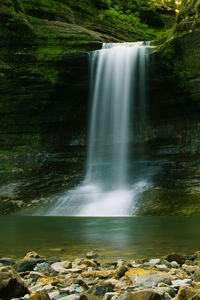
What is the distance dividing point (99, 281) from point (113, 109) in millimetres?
15509

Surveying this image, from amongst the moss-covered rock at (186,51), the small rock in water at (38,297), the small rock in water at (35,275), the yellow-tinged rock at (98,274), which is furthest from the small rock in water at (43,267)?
the moss-covered rock at (186,51)

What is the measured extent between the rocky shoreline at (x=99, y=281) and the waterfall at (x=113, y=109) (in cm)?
1223

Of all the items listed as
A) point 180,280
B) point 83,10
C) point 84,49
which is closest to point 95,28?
point 83,10

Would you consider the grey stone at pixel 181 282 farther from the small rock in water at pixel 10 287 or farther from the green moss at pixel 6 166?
the green moss at pixel 6 166

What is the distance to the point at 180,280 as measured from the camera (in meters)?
3.13

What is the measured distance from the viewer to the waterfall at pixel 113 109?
17.5m

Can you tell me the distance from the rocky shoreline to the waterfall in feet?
40.1

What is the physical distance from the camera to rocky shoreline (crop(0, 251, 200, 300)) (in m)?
2.46

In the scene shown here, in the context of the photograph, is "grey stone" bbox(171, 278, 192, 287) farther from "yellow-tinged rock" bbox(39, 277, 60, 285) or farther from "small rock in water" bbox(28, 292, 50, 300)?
"small rock in water" bbox(28, 292, 50, 300)

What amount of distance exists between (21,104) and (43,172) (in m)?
4.46

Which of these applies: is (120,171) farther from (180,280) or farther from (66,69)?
(180,280)

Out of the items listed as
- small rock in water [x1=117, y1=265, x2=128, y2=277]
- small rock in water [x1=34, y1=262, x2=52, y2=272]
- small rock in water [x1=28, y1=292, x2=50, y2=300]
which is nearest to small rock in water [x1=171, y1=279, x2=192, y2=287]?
small rock in water [x1=117, y1=265, x2=128, y2=277]

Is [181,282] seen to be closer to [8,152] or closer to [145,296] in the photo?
[145,296]

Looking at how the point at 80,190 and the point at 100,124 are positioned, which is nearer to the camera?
the point at 80,190
